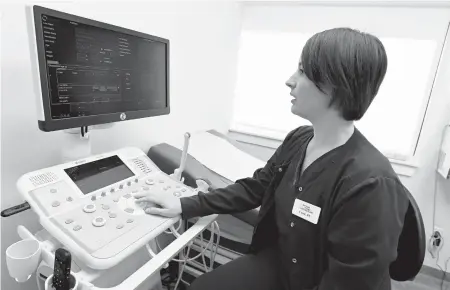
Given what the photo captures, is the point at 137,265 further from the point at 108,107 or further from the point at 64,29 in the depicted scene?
the point at 64,29

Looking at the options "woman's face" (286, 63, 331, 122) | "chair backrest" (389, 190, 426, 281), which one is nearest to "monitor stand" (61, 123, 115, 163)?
"woman's face" (286, 63, 331, 122)

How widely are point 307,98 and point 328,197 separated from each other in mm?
282

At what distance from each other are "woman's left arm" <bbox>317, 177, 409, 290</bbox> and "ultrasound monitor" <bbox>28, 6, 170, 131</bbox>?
0.79 metres

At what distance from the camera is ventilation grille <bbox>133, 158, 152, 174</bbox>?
1029 millimetres

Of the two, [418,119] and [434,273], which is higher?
[418,119]

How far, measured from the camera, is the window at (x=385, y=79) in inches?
72.6

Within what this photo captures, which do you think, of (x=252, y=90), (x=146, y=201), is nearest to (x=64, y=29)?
(x=146, y=201)

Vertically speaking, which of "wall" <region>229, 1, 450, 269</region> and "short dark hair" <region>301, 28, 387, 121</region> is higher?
"short dark hair" <region>301, 28, 387, 121</region>

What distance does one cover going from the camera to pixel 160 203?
33.5 inches

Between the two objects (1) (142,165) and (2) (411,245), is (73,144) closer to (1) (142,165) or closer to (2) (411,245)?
(1) (142,165)

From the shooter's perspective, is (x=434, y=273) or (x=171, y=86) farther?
(x=434, y=273)

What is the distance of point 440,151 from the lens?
1.85 metres

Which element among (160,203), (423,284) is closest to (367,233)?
(160,203)

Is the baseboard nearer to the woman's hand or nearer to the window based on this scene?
the window
